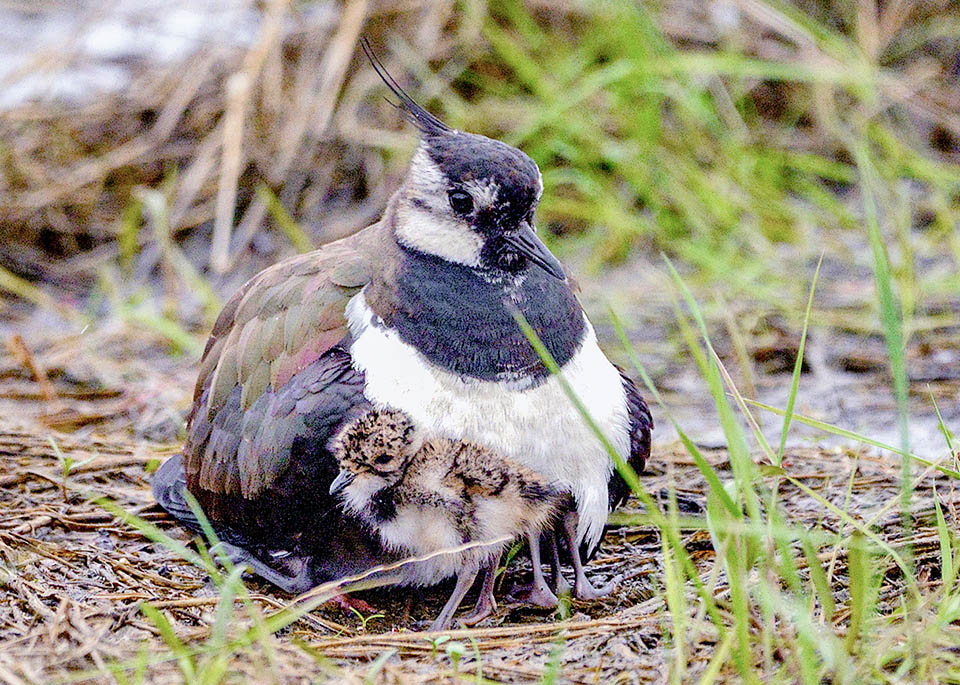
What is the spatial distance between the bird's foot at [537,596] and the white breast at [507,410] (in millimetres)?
160

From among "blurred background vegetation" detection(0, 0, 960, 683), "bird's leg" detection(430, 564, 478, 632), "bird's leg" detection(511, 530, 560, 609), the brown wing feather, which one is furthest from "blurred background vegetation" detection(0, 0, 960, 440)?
"bird's leg" detection(430, 564, 478, 632)

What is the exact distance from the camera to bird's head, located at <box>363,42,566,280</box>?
9.61 ft

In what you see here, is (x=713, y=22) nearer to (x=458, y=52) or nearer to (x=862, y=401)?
(x=458, y=52)

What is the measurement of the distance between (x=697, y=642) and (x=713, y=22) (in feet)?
15.0

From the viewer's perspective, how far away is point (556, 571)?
300cm

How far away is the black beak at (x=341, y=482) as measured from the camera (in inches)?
107

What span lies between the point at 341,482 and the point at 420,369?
12.4 inches

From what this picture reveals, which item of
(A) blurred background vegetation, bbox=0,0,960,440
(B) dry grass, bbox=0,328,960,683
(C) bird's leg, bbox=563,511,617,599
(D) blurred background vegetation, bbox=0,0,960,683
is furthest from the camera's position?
(A) blurred background vegetation, bbox=0,0,960,440

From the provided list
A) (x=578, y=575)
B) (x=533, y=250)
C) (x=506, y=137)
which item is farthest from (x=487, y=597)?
(x=506, y=137)

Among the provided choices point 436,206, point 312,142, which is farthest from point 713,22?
point 436,206

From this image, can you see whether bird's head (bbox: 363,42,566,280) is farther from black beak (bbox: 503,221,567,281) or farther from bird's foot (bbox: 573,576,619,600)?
bird's foot (bbox: 573,576,619,600)

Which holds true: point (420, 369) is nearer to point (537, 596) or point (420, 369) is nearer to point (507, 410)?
point (507, 410)

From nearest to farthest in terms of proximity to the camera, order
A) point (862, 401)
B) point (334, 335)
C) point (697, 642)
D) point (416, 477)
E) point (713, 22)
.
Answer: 1. point (697, 642)
2. point (416, 477)
3. point (334, 335)
4. point (862, 401)
5. point (713, 22)

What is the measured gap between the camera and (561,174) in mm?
5461
